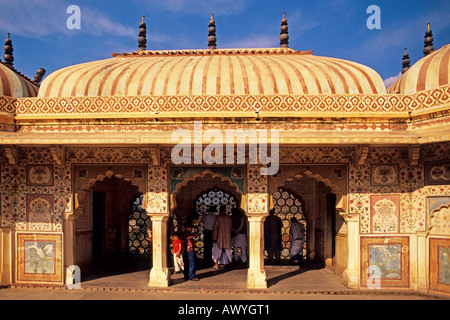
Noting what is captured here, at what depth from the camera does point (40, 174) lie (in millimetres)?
7273

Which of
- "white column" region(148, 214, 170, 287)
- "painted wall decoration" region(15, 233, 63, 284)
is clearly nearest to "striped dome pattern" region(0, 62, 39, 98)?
"painted wall decoration" region(15, 233, 63, 284)

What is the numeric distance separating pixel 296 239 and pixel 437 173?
154 inches

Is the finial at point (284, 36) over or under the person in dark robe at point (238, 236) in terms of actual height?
over

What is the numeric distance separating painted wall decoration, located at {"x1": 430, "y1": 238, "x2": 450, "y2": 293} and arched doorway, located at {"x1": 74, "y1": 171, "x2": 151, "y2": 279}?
20.0 feet

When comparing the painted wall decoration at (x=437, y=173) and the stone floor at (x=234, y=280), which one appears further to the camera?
the stone floor at (x=234, y=280)

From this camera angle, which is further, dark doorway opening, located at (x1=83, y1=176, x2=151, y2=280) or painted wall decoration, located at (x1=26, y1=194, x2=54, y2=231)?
dark doorway opening, located at (x1=83, y1=176, x2=151, y2=280)

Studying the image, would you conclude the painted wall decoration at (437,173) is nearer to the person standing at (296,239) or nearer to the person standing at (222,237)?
the person standing at (296,239)

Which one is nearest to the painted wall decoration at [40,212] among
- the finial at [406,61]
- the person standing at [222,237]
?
the person standing at [222,237]

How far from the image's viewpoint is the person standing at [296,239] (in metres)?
9.52

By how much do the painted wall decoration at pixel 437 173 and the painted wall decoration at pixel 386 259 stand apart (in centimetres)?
117

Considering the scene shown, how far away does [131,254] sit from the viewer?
33.7 feet

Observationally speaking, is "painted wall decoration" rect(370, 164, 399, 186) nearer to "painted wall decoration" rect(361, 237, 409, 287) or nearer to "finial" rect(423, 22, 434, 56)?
"painted wall decoration" rect(361, 237, 409, 287)

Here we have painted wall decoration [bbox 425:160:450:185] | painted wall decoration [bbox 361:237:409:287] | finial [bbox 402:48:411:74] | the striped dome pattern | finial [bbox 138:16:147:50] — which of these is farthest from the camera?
finial [bbox 402:48:411:74]

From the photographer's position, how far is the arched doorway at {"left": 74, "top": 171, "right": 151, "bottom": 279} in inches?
344
